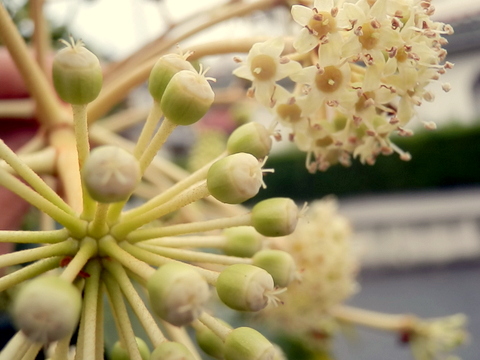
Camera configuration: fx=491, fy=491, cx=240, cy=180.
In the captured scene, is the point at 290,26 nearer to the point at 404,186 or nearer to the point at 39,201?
the point at 39,201

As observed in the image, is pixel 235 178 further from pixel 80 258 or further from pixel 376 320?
pixel 376 320

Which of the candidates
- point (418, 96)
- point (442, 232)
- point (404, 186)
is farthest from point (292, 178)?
point (418, 96)

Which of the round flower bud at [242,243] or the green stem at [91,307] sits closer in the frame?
the green stem at [91,307]

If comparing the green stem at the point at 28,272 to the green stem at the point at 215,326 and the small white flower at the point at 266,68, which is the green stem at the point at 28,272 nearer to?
the green stem at the point at 215,326

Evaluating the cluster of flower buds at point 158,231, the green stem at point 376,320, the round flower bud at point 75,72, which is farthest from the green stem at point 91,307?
the green stem at point 376,320

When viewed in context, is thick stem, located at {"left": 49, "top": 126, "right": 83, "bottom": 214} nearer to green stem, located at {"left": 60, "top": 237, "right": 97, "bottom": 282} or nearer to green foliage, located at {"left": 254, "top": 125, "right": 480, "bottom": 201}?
green stem, located at {"left": 60, "top": 237, "right": 97, "bottom": 282}

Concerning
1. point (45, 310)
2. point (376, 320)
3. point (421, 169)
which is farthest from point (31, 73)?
point (421, 169)
